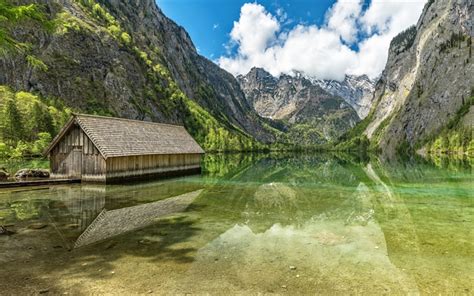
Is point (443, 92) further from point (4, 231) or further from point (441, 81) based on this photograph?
point (4, 231)

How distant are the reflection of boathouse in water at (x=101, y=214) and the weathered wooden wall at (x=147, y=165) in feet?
21.2

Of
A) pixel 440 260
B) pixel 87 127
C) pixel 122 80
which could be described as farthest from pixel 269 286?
pixel 122 80

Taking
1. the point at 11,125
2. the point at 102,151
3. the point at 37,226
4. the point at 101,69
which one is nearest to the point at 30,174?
the point at 102,151

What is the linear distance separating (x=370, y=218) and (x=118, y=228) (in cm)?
1374

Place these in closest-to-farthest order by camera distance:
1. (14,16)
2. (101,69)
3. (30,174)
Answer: (14,16) < (30,174) < (101,69)

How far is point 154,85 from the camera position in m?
162

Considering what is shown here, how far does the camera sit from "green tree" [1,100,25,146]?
66.4 m

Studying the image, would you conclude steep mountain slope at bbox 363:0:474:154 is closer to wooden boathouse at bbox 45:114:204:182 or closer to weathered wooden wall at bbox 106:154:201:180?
weathered wooden wall at bbox 106:154:201:180

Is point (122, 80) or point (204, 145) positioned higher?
point (122, 80)

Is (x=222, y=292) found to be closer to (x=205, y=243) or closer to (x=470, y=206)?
(x=205, y=243)

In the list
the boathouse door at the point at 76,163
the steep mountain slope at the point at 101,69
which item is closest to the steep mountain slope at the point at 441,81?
the steep mountain slope at the point at 101,69

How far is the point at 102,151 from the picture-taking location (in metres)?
33.1

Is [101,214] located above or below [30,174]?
below

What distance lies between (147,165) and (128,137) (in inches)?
163
